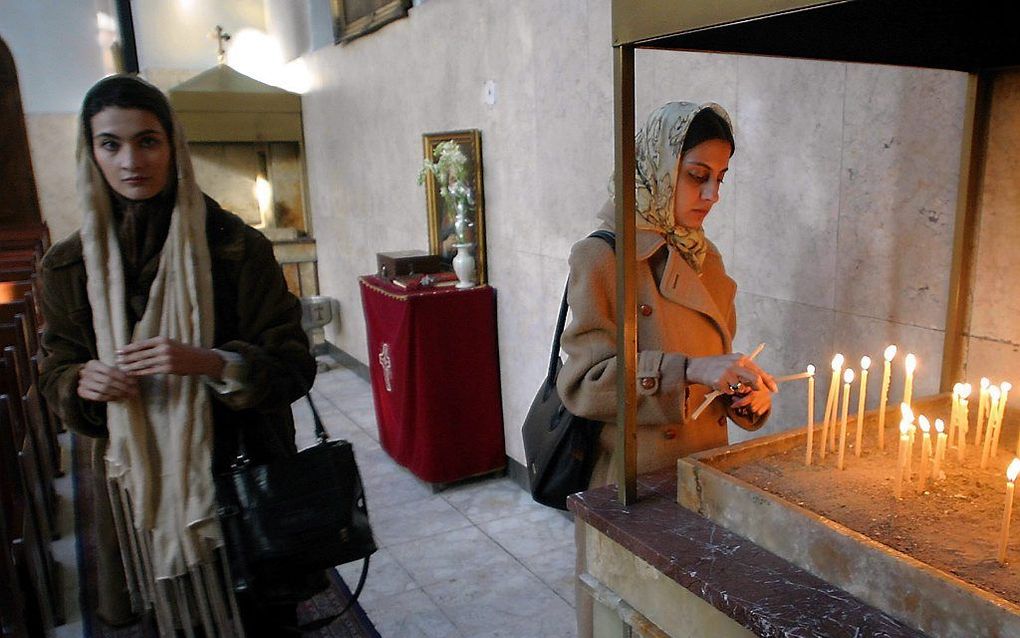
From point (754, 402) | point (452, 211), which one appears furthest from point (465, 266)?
point (754, 402)

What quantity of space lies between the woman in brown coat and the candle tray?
0.20m

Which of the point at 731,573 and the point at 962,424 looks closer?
the point at 731,573

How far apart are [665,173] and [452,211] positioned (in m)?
2.72

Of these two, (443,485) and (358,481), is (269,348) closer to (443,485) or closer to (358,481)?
(358,481)

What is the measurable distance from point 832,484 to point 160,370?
1.37m

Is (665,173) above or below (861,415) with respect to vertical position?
above

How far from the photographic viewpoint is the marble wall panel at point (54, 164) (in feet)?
26.7

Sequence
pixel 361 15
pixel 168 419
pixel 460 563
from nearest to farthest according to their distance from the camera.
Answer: pixel 168 419
pixel 460 563
pixel 361 15

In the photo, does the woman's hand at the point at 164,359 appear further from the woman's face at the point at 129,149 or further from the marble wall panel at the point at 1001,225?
the marble wall panel at the point at 1001,225

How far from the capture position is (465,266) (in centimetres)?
396

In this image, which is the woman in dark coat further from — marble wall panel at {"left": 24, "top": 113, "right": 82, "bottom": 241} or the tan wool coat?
Result: marble wall panel at {"left": 24, "top": 113, "right": 82, "bottom": 241}

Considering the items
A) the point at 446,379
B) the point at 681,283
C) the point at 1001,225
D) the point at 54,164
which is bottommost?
the point at 446,379

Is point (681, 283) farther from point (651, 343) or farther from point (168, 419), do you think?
point (168, 419)

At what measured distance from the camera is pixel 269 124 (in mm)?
6824
